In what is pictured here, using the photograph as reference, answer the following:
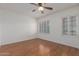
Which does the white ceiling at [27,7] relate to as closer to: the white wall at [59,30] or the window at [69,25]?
the white wall at [59,30]

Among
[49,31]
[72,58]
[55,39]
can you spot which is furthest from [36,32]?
[72,58]

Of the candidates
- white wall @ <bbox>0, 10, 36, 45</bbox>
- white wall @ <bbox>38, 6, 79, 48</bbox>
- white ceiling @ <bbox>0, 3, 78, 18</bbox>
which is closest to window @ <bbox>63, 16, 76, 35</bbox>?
white wall @ <bbox>38, 6, 79, 48</bbox>

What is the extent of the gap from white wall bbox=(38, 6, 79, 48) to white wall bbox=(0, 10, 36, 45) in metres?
0.17

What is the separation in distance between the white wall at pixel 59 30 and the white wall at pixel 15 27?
0.17 meters

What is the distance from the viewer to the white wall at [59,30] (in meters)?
1.30

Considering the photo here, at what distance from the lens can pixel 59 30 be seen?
1.40 m

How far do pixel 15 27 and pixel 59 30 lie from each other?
0.63 meters

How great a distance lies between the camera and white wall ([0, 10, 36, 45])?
1.30 meters

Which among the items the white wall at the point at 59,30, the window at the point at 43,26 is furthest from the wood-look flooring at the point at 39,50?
the window at the point at 43,26

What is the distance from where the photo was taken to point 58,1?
1.34 meters

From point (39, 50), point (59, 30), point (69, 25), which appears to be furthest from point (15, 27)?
point (69, 25)

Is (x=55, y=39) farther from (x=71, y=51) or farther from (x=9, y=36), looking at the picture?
(x=9, y=36)

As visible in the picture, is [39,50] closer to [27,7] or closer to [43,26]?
[43,26]

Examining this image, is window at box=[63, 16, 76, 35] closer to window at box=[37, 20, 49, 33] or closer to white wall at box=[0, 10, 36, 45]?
window at box=[37, 20, 49, 33]
